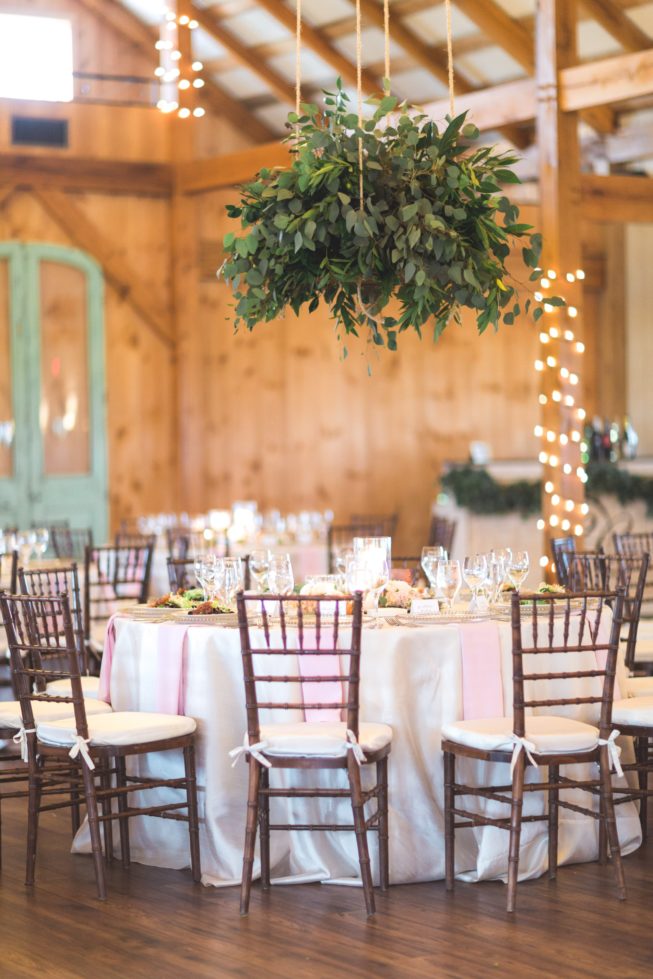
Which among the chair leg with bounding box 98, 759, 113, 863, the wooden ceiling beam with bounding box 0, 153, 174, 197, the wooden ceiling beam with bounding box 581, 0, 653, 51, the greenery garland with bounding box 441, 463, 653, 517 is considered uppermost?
the wooden ceiling beam with bounding box 581, 0, 653, 51

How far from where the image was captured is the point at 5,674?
920 centimetres

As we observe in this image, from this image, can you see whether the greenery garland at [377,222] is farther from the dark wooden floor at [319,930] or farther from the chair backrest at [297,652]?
the dark wooden floor at [319,930]

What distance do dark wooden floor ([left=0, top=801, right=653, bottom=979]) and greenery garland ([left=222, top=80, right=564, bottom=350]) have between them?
1.76 meters

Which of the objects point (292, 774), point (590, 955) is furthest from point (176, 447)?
point (590, 955)

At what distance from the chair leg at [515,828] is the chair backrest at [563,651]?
0.12 metres

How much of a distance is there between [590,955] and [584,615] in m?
1.07

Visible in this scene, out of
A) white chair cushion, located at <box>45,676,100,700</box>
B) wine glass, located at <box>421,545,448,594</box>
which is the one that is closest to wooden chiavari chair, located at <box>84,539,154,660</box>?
white chair cushion, located at <box>45,676,100,700</box>

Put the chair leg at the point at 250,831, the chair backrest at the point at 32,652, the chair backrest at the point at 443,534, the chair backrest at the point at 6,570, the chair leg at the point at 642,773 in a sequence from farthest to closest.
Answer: the chair backrest at the point at 443,534, the chair backrest at the point at 6,570, the chair leg at the point at 642,773, the chair backrest at the point at 32,652, the chair leg at the point at 250,831

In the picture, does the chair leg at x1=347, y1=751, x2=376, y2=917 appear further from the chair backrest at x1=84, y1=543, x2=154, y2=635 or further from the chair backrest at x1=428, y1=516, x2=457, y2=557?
the chair backrest at x1=428, y1=516, x2=457, y2=557

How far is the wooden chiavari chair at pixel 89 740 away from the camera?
4.55 meters

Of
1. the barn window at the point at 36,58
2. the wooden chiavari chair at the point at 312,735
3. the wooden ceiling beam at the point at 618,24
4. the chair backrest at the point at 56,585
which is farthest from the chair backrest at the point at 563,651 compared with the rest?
the barn window at the point at 36,58

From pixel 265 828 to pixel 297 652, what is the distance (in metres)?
0.62

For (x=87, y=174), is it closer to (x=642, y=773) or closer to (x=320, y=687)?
(x=320, y=687)

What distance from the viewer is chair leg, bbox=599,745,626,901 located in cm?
442
